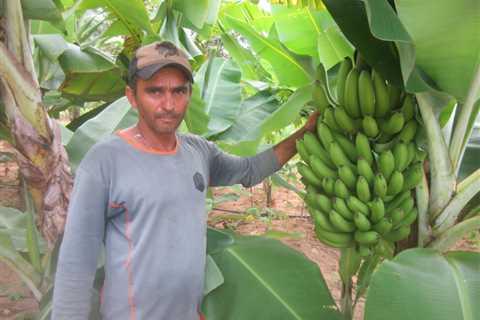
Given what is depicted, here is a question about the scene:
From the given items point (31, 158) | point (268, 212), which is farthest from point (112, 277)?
point (268, 212)

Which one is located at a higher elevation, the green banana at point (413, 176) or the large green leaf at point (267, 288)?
the green banana at point (413, 176)

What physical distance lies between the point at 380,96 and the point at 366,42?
14 centimetres

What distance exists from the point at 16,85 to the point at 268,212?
3.60 meters

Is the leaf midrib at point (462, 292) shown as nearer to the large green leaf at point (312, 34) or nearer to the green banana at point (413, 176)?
the green banana at point (413, 176)

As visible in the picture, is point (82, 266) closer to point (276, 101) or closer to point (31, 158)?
point (31, 158)

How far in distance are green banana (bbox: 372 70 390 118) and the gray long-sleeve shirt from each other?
569 millimetres

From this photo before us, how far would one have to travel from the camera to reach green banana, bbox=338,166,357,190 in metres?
1.10

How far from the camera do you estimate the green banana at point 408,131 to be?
1110 millimetres

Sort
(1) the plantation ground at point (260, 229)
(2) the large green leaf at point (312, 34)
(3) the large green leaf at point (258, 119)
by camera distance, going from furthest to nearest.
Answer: (1) the plantation ground at point (260, 229)
(2) the large green leaf at point (312, 34)
(3) the large green leaf at point (258, 119)

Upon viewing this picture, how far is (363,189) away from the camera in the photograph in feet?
3.51

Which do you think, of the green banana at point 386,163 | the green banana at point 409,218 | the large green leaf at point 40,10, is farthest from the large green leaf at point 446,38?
the large green leaf at point 40,10

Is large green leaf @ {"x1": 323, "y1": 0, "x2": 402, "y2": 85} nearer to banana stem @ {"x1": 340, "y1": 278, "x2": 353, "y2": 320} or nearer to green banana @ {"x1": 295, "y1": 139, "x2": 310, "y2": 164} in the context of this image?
green banana @ {"x1": 295, "y1": 139, "x2": 310, "y2": 164}

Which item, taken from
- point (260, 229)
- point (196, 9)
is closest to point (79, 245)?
point (196, 9)

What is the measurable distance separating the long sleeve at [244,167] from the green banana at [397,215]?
0.52 m
